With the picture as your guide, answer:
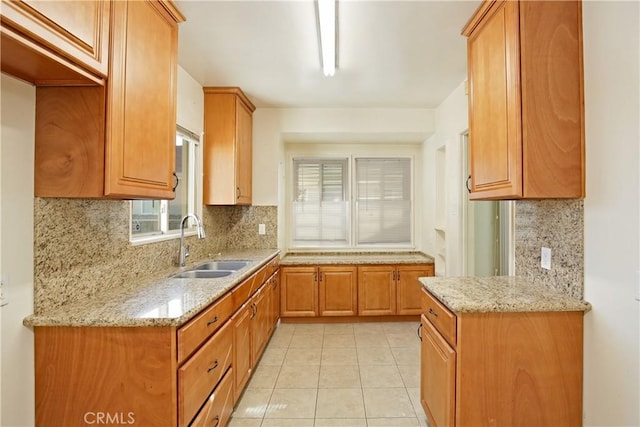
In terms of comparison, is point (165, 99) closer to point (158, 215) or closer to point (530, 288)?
point (158, 215)

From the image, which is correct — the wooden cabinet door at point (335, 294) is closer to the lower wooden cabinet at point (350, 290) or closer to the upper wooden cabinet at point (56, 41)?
the lower wooden cabinet at point (350, 290)

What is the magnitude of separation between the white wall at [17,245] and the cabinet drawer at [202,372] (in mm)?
615

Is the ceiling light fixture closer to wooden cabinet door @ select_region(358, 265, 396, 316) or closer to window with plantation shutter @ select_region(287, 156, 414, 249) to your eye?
window with plantation shutter @ select_region(287, 156, 414, 249)

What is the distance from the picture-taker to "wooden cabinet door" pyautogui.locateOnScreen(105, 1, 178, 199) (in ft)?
4.38

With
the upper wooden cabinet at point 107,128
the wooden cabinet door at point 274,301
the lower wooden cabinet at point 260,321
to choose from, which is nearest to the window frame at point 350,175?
the wooden cabinet door at point 274,301

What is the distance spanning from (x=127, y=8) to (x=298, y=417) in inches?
98.6

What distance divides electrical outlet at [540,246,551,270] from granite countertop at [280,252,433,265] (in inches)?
79.2

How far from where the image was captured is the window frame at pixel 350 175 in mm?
4387

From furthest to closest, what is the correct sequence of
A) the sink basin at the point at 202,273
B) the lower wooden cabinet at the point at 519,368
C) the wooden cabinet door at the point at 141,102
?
the sink basin at the point at 202,273 → the lower wooden cabinet at the point at 519,368 → the wooden cabinet door at the point at 141,102

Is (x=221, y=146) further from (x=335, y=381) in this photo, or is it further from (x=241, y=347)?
(x=335, y=381)

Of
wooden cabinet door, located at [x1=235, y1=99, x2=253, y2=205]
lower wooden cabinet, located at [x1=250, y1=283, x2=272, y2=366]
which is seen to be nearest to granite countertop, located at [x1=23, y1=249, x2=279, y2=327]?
lower wooden cabinet, located at [x1=250, y1=283, x2=272, y2=366]

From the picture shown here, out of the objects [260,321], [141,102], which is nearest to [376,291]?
[260,321]

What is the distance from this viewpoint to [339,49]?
93.1 inches

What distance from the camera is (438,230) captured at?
3871mm
